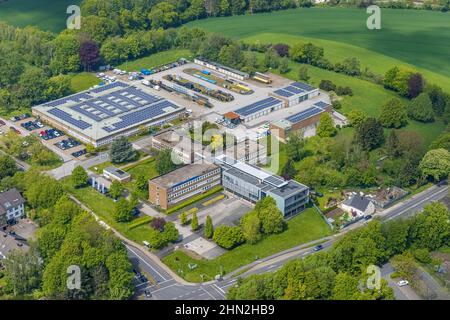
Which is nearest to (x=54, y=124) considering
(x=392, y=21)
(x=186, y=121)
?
(x=186, y=121)

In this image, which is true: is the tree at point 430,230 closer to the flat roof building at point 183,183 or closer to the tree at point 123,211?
→ the flat roof building at point 183,183

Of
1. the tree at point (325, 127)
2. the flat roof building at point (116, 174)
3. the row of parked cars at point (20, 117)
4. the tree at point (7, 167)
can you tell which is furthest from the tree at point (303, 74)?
the tree at point (7, 167)

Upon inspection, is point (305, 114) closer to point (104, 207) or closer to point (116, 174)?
point (116, 174)

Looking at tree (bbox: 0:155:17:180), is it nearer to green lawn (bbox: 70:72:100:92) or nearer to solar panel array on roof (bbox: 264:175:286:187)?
green lawn (bbox: 70:72:100:92)

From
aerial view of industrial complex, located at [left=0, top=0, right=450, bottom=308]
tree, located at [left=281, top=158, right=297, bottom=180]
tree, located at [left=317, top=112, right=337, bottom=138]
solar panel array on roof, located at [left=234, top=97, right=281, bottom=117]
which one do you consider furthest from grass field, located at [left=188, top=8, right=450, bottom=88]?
tree, located at [left=281, top=158, right=297, bottom=180]

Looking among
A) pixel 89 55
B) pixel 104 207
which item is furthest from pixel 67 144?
pixel 89 55

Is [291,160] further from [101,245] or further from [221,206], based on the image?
[101,245]
